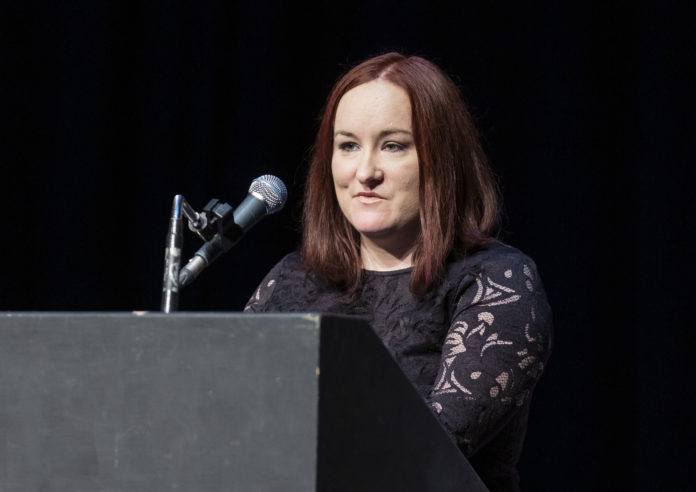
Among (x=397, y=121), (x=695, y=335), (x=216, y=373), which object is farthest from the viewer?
(x=695, y=335)

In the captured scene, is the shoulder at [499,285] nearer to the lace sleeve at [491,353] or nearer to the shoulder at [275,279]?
the lace sleeve at [491,353]

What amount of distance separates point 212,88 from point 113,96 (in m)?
0.33

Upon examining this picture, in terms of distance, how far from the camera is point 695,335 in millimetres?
2668

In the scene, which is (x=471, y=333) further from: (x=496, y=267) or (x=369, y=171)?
(x=369, y=171)

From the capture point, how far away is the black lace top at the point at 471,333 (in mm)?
1455

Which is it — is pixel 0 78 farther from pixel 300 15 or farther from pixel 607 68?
pixel 607 68

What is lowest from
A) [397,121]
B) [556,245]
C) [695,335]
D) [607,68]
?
[695,335]

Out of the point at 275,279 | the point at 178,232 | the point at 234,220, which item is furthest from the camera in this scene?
the point at 275,279

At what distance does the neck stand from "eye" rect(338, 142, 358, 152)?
179 mm

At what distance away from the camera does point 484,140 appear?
9.20ft

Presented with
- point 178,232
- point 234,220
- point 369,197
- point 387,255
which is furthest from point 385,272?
point 178,232

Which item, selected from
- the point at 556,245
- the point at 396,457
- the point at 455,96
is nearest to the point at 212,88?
the point at 556,245

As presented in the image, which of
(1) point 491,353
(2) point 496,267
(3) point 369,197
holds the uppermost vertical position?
(3) point 369,197

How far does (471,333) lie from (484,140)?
137cm
